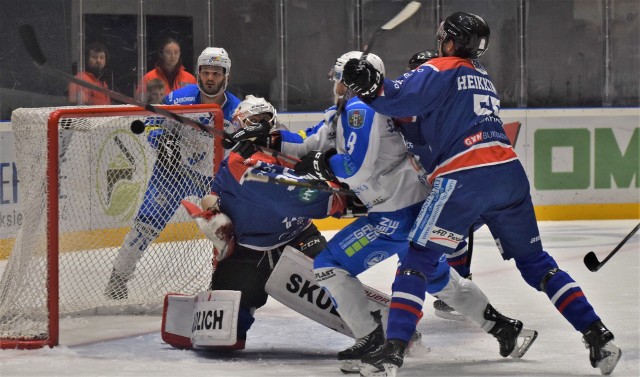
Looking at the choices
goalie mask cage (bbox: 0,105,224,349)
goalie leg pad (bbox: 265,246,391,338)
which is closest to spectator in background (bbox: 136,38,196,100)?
goalie mask cage (bbox: 0,105,224,349)

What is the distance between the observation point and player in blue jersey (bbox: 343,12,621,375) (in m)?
3.24

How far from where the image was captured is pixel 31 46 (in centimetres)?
351

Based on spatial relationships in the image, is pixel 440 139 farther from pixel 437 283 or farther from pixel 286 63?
pixel 286 63

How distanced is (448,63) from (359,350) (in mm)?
848

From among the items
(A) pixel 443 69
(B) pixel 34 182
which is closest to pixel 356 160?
(A) pixel 443 69

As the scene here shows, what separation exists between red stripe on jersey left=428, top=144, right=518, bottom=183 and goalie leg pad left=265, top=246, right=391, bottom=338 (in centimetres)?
64

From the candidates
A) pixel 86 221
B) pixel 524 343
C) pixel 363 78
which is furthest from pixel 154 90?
pixel 363 78

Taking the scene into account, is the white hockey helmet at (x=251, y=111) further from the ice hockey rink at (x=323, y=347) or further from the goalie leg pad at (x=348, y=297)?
the ice hockey rink at (x=323, y=347)

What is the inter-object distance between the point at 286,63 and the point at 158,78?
0.87 m

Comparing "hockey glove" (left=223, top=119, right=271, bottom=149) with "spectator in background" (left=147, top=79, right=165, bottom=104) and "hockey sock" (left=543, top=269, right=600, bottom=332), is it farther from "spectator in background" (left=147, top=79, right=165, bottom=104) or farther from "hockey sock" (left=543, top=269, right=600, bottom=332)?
"spectator in background" (left=147, top=79, right=165, bottom=104)

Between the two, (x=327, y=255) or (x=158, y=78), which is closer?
(x=327, y=255)

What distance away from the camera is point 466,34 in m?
3.43

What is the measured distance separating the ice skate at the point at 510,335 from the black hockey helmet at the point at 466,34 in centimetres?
81

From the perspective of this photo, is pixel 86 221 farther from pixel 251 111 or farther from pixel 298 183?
pixel 298 183
